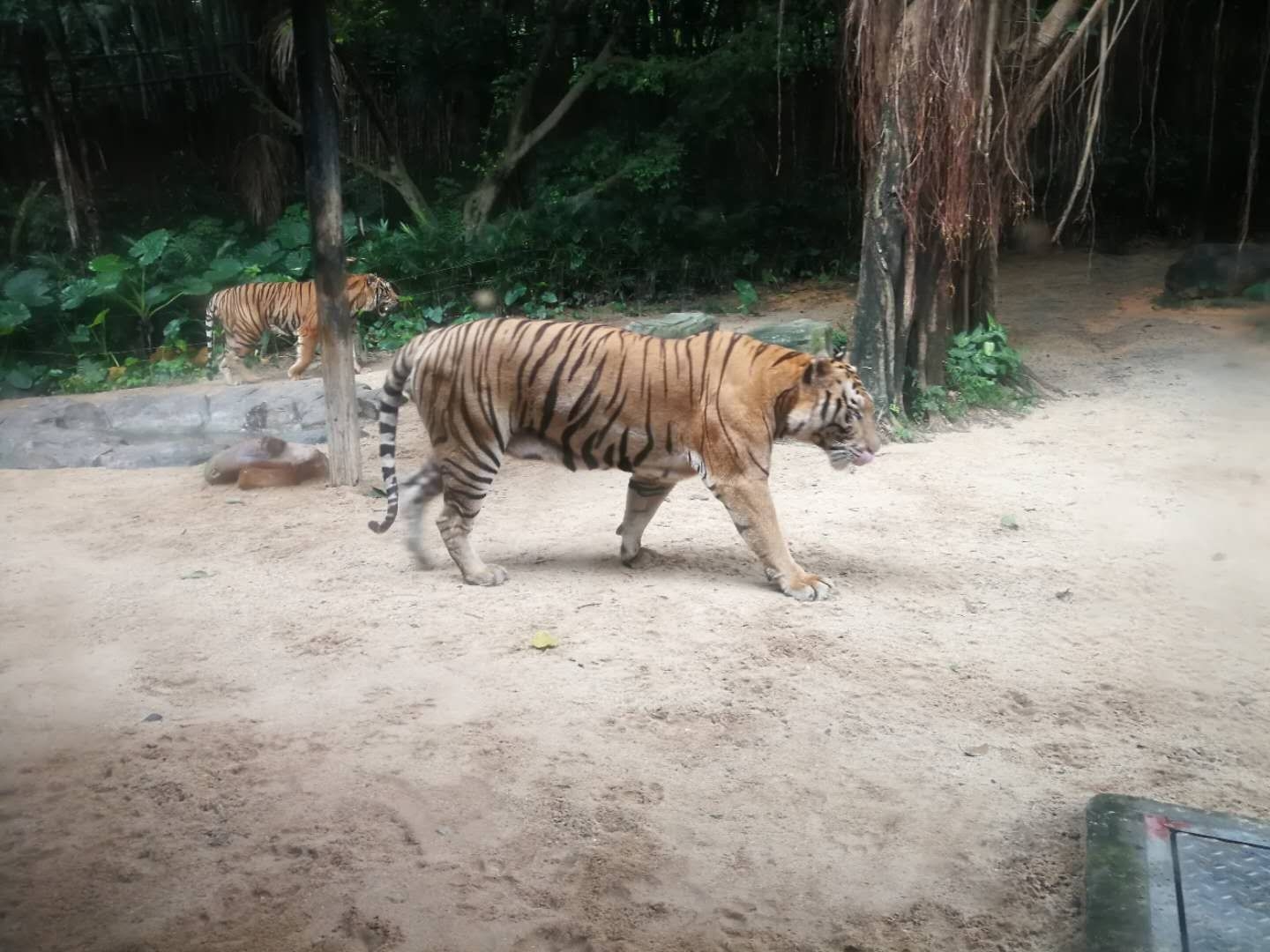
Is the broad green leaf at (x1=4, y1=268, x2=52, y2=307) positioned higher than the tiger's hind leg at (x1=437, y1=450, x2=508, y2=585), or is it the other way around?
the broad green leaf at (x1=4, y1=268, x2=52, y2=307)

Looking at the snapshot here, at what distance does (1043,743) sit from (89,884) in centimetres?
255

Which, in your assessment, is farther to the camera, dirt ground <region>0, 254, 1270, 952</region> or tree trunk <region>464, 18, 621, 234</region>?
tree trunk <region>464, 18, 621, 234</region>

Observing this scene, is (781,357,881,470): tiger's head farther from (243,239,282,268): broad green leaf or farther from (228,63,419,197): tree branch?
(243,239,282,268): broad green leaf

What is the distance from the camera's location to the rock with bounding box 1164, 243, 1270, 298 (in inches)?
315

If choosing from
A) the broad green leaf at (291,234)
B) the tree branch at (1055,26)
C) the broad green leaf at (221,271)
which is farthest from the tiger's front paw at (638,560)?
the broad green leaf at (291,234)

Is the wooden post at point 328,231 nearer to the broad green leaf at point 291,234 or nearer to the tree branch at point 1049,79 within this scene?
the tree branch at point 1049,79

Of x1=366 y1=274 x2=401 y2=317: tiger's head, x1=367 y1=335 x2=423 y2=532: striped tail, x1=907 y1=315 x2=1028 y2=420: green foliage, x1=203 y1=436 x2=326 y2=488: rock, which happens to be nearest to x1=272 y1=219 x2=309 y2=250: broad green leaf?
→ x1=366 y1=274 x2=401 y2=317: tiger's head

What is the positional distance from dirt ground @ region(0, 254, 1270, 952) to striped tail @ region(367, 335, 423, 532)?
0.31 meters

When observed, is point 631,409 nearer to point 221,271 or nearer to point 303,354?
point 303,354

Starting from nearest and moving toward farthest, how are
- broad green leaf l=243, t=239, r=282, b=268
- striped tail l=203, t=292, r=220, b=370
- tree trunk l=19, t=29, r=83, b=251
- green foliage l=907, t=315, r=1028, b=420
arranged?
tree trunk l=19, t=29, r=83, b=251, green foliage l=907, t=315, r=1028, b=420, striped tail l=203, t=292, r=220, b=370, broad green leaf l=243, t=239, r=282, b=268

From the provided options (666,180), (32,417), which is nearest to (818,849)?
(32,417)

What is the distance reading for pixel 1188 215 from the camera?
11.1 meters

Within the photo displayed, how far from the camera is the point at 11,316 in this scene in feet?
26.5

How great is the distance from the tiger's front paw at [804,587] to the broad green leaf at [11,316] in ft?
21.1
